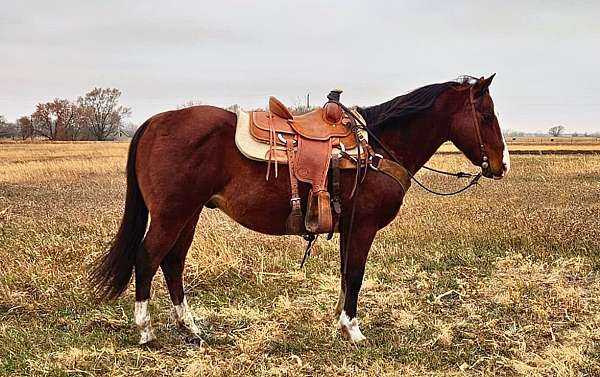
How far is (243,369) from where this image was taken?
3559 mm

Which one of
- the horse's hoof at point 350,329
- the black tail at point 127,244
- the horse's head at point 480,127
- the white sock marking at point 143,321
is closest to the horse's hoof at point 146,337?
the white sock marking at point 143,321

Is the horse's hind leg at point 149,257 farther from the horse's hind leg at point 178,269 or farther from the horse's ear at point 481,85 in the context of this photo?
the horse's ear at point 481,85

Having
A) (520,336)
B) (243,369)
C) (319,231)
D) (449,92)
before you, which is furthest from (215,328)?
(449,92)

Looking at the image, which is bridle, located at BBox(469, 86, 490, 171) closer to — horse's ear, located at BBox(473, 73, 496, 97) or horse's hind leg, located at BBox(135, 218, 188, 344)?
horse's ear, located at BBox(473, 73, 496, 97)

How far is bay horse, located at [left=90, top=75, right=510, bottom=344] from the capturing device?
3.88m

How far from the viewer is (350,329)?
4.11 metres

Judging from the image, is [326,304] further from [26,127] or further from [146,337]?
[26,127]

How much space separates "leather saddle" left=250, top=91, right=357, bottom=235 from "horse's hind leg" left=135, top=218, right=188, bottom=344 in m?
0.95

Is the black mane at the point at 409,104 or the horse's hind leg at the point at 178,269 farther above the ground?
the black mane at the point at 409,104

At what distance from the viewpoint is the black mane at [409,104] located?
166 inches

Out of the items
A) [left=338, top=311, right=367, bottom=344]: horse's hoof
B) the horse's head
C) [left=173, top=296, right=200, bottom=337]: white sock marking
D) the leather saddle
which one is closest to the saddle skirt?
the leather saddle

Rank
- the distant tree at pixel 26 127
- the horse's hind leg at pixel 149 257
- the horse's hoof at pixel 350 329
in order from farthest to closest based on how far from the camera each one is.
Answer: the distant tree at pixel 26 127, the horse's hoof at pixel 350 329, the horse's hind leg at pixel 149 257

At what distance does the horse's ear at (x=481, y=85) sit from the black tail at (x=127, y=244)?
2783mm

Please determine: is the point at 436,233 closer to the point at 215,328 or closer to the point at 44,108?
the point at 215,328
